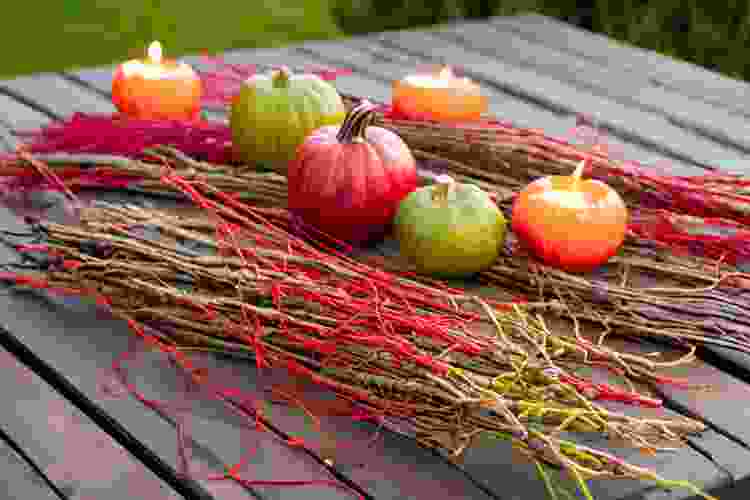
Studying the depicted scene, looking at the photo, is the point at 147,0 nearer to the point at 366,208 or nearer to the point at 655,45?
the point at 655,45

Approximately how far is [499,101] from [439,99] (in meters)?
0.68

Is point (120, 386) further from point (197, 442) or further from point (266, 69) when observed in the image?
point (266, 69)

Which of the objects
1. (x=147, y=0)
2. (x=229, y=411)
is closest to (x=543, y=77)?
(x=229, y=411)

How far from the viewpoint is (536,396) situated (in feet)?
5.57

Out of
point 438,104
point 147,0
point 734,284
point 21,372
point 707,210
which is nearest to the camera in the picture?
point 21,372

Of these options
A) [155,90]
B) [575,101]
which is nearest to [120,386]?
[155,90]

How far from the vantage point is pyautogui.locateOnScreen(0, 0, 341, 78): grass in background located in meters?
5.83

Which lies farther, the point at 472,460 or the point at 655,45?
the point at 655,45

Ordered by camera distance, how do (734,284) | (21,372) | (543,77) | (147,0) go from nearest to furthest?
(21,372) < (734,284) < (543,77) < (147,0)

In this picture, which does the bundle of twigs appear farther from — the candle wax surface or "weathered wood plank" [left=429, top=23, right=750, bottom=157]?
"weathered wood plank" [left=429, top=23, right=750, bottom=157]

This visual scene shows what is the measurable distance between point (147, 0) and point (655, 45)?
9.80 ft

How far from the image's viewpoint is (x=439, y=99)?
2.87 m

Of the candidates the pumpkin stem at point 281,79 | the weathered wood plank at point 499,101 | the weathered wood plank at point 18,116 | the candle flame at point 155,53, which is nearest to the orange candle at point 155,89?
the candle flame at point 155,53

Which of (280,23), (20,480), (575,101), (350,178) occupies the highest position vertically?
(350,178)
